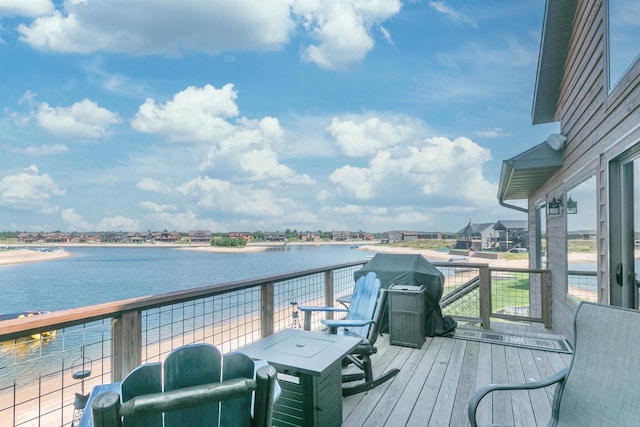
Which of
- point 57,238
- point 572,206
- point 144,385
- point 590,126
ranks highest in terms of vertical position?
point 590,126

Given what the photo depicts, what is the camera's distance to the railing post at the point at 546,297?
5496mm

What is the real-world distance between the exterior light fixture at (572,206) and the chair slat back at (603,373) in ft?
9.77

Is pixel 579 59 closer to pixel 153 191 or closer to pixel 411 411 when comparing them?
pixel 411 411

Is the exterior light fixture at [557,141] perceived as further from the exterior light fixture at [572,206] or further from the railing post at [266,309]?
the railing post at [266,309]

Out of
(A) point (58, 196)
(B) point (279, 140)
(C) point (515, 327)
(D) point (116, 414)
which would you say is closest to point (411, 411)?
(D) point (116, 414)

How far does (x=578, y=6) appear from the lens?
4.49m

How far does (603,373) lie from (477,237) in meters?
18.3

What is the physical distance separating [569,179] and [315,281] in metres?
3.56

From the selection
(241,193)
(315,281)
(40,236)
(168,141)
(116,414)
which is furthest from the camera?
(168,141)

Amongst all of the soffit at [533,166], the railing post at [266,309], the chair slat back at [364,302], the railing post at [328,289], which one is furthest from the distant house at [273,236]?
the railing post at [266,309]

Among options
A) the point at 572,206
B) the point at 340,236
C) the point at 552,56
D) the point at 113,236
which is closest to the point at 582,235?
the point at 572,206

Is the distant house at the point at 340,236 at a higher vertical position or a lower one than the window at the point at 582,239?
lower

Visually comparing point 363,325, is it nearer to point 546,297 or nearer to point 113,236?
point 546,297

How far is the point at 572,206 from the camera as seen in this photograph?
4.65 metres
